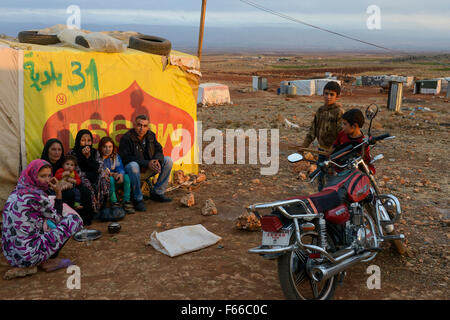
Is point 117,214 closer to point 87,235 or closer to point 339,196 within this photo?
point 87,235

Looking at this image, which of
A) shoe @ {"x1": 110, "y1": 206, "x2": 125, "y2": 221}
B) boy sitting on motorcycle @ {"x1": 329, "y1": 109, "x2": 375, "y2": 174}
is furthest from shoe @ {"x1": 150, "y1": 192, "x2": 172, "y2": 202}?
boy sitting on motorcycle @ {"x1": 329, "y1": 109, "x2": 375, "y2": 174}

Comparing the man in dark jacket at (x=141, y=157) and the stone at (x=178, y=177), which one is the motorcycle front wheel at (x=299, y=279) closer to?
the man in dark jacket at (x=141, y=157)

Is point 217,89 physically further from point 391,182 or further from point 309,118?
point 391,182

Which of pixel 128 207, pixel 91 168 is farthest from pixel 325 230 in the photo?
pixel 91 168

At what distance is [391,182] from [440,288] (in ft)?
11.8

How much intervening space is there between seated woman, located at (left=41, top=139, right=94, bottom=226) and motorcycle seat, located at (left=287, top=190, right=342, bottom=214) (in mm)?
3102

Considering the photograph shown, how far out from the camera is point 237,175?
7613 mm

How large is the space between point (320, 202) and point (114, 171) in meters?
3.47

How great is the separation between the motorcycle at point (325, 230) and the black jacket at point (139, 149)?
9.72 ft

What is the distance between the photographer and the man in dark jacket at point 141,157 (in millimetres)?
5785

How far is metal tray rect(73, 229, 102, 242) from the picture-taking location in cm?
479

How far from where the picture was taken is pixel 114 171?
578cm

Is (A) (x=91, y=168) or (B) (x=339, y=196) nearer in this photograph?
(B) (x=339, y=196)

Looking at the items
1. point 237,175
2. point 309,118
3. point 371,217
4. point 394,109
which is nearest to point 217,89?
point 309,118
